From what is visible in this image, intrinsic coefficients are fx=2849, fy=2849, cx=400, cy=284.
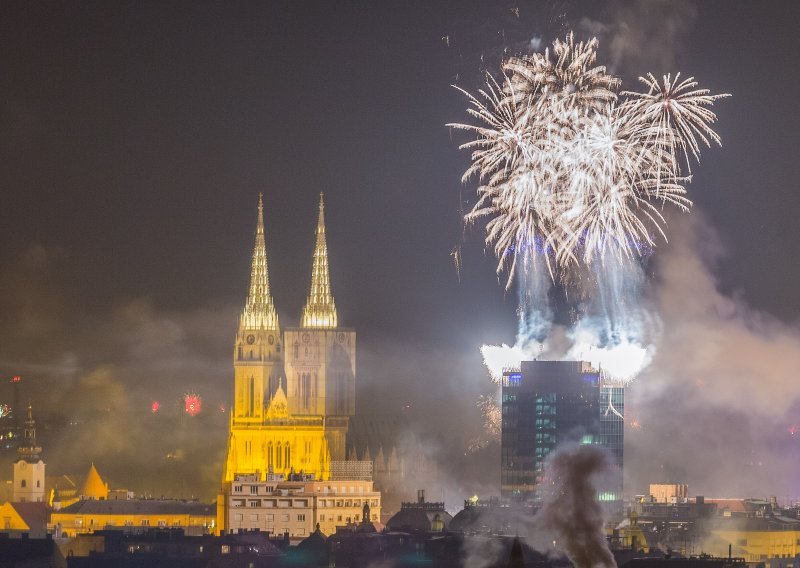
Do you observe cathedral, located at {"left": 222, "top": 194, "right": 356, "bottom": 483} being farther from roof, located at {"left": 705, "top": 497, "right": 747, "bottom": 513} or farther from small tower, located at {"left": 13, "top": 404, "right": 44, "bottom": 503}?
roof, located at {"left": 705, "top": 497, "right": 747, "bottom": 513}

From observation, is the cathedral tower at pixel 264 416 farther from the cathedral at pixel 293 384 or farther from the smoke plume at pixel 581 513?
the smoke plume at pixel 581 513

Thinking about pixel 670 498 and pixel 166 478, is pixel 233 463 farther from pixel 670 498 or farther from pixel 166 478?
pixel 670 498

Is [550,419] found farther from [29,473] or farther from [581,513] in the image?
[581,513]

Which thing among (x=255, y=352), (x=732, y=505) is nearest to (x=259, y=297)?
(x=255, y=352)

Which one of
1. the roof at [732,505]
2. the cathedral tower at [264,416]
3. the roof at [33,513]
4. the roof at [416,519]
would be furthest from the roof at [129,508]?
the roof at [732,505]

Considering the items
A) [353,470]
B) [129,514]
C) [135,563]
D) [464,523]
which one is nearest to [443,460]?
[353,470]

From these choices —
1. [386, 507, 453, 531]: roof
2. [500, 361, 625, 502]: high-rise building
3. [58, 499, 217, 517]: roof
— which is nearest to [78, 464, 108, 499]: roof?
[58, 499, 217, 517]: roof

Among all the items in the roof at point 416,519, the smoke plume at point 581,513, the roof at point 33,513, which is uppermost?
the roof at point 33,513
